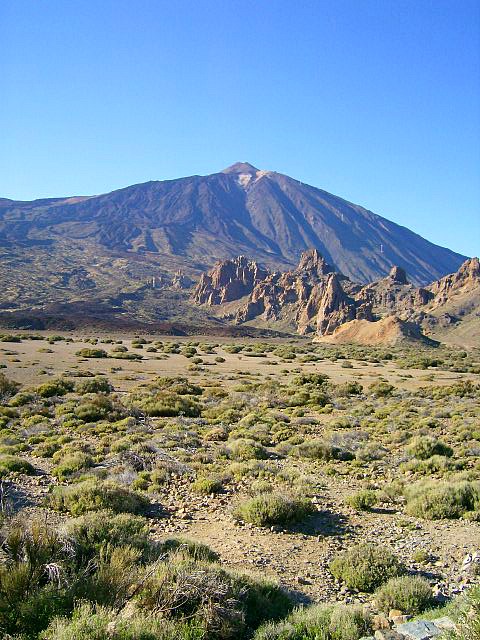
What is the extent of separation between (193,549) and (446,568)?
345 centimetres

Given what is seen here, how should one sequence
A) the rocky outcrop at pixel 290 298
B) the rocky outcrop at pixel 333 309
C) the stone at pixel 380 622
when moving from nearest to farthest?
the stone at pixel 380 622, the rocky outcrop at pixel 333 309, the rocky outcrop at pixel 290 298

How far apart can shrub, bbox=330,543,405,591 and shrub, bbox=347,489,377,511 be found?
2.30 meters

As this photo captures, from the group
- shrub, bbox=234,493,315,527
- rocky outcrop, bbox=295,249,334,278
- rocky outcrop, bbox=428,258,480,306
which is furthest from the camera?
rocky outcrop, bbox=295,249,334,278

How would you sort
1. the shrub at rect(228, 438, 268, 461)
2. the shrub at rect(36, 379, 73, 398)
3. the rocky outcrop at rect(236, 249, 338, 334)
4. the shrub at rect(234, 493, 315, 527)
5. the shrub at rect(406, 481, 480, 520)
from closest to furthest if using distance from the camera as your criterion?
the shrub at rect(234, 493, 315, 527)
the shrub at rect(406, 481, 480, 520)
the shrub at rect(228, 438, 268, 461)
the shrub at rect(36, 379, 73, 398)
the rocky outcrop at rect(236, 249, 338, 334)

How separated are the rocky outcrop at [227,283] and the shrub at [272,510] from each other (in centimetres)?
12165

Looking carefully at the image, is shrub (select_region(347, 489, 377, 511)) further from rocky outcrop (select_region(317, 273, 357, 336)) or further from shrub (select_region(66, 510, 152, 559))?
rocky outcrop (select_region(317, 273, 357, 336))

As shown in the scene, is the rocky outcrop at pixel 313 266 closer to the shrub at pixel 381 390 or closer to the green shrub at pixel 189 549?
the shrub at pixel 381 390

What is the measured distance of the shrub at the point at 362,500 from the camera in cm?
868

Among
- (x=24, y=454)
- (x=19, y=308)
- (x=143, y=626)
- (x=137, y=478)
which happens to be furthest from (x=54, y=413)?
(x=19, y=308)

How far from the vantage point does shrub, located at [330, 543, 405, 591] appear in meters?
5.83

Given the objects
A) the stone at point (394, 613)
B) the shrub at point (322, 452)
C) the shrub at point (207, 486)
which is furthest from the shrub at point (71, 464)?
the stone at point (394, 613)

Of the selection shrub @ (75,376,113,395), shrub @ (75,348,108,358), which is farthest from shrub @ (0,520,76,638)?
shrub @ (75,348,108,358)

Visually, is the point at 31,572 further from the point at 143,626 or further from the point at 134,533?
the point at 134,533

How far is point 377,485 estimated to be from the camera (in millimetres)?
10141
